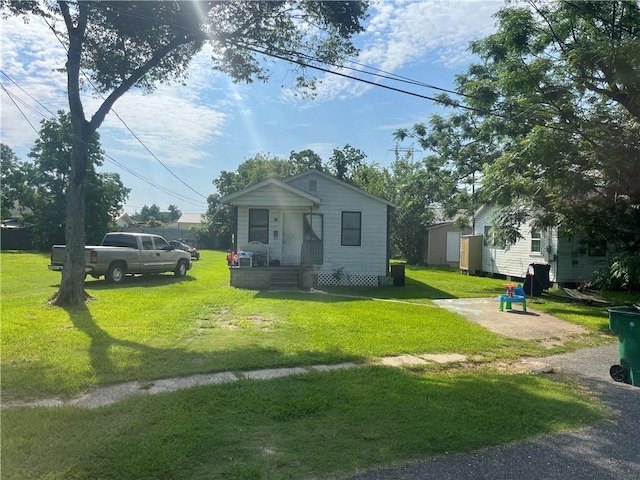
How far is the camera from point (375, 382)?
17.2 feet

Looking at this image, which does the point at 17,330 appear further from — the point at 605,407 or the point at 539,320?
the point at 539,320

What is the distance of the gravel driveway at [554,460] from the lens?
10.7ft

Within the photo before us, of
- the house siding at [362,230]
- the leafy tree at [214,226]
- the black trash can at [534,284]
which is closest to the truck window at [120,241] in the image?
the house siding at [362,230]

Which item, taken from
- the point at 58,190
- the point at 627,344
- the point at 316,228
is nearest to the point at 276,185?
the point at 316,228

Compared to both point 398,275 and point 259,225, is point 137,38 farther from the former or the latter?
point 398,275

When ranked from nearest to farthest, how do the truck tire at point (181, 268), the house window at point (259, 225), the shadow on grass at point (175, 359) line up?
the shadow on grass at point (175, 359) → the house window at point (259, 225) → the truck tire at point (181, 268)

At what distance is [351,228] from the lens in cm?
1706

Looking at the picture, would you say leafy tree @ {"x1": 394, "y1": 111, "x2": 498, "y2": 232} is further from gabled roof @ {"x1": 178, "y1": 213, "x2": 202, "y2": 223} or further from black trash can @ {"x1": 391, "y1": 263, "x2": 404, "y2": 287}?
gabled roof @ {"x1": 178, "y1": 213, "x2": 202, "y2": 223}

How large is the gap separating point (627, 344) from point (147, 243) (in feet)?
49.8

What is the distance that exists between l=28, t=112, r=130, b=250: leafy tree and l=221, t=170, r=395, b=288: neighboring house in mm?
24464

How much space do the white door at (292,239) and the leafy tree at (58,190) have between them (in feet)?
82.4

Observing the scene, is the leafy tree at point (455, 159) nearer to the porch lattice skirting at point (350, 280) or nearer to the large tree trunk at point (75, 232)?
the porch lattice skirting at point (350, 280)

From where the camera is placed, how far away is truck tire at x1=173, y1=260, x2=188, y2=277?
18.1 meters

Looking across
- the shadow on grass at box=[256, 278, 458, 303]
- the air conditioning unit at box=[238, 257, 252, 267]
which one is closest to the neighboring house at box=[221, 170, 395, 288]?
the air conditioning unit at box=[238, 257, 252, 267]
